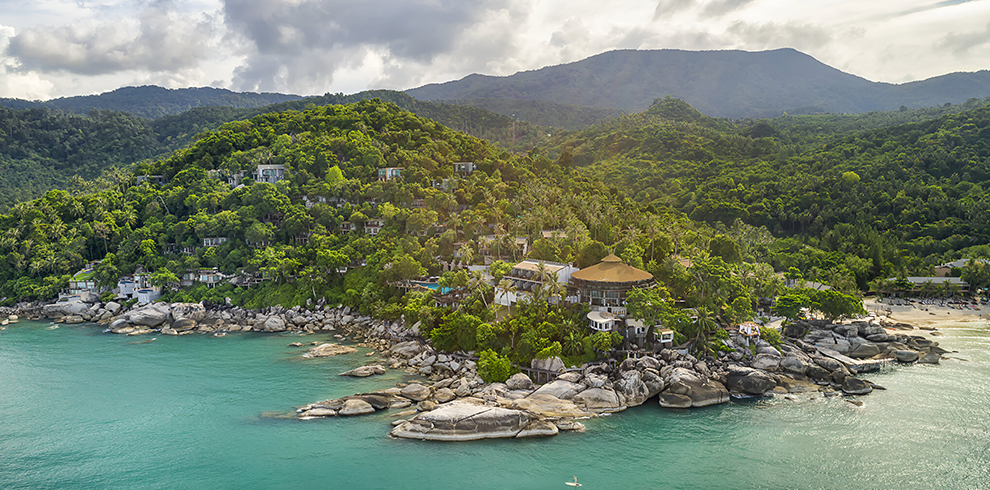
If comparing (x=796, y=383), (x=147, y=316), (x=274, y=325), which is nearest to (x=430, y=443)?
(x=796, y=383)

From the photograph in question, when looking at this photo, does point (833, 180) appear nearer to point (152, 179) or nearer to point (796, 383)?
point (796, 383)

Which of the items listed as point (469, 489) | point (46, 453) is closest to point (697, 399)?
point (469, 489)

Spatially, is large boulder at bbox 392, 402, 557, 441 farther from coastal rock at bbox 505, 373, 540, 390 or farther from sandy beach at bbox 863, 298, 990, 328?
sandy beach at bbox 863, 298, 990, 328

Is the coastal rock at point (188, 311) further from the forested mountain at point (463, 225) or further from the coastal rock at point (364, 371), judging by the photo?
the coastal rock at point (364, 371)

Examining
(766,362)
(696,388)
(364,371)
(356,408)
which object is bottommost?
(356,408)

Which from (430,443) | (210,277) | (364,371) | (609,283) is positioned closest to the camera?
(430,443)

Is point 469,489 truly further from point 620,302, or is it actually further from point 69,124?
point 69,124
